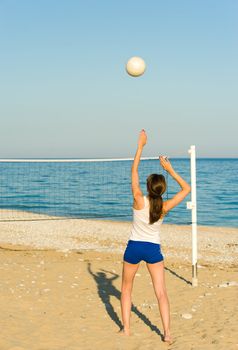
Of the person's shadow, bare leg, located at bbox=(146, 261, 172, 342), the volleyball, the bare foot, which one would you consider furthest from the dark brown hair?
the volleyball

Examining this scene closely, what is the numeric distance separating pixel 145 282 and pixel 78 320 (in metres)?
2.17

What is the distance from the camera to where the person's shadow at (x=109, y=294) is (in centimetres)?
605

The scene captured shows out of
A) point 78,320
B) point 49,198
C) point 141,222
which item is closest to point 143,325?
point 78,320

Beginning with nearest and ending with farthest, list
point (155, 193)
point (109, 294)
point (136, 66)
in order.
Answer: point (155, 193) < point (109, 294) < point (136, 66)

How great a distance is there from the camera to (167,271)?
353 inches

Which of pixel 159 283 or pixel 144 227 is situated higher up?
pixel 144 227

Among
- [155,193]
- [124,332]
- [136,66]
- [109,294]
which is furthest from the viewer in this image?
[136,66]

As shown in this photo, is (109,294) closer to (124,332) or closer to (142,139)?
(124,332)

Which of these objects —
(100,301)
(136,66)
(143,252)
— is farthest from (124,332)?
(136,66)

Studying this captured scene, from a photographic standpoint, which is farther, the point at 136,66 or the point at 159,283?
the point at 136,66

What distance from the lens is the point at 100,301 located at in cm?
703

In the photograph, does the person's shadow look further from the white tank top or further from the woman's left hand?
the woman's left hand

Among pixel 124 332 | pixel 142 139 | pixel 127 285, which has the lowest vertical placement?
pixel 124 332

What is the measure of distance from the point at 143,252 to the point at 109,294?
9.33 feet
